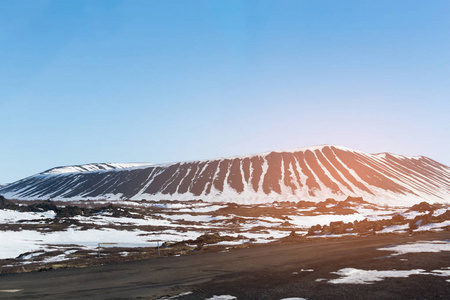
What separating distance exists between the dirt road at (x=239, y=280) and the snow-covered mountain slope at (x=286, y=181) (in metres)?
117

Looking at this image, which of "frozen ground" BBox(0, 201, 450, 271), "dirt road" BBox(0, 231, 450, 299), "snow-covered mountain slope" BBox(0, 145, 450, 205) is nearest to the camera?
"dirt road" BBox(0, 231, 450, 299)

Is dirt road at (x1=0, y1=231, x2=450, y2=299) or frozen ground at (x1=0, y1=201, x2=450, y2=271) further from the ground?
dirt road at (x1=0, y1=231, x2=450, y2=299)

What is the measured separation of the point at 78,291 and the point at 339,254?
15.1 meters

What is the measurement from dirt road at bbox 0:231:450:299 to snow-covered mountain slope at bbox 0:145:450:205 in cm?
11738

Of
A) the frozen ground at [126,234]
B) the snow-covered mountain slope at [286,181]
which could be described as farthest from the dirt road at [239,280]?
the snow-covered mountain slope at [286,181]

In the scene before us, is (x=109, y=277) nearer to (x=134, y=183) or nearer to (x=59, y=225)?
(x=59, y=225)

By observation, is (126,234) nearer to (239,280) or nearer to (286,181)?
(239,280)

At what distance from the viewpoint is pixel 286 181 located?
519 ft

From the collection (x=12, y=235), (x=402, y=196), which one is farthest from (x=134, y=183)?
(x=12, y=235)

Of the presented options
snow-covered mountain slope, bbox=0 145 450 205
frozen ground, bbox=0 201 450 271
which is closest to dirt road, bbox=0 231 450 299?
frozen ground, bbox=0 201 450 271

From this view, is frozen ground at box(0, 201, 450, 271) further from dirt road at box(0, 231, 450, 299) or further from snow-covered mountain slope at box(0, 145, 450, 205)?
snow-covered mountain slope at box(0, 145, 450, 205)

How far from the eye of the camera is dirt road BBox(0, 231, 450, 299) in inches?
485

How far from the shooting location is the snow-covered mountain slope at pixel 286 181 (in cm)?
14250

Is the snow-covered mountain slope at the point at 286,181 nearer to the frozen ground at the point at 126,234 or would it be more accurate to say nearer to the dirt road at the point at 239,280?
the frozen ground at the point at 126,234
